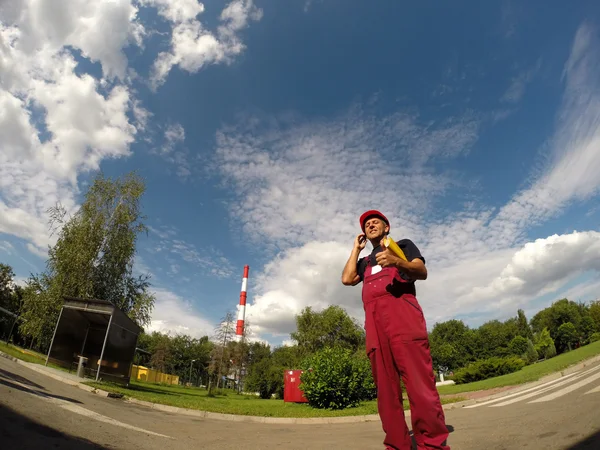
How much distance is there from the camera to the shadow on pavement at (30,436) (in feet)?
7.29

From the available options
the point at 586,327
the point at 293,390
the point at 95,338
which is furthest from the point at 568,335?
the point at 95,338

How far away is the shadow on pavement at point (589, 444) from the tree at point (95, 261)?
75.0 ft

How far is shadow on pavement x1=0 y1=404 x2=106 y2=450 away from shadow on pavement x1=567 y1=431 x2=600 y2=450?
12.4 ft

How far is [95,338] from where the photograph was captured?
18.2 meters

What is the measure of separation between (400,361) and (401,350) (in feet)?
0.26

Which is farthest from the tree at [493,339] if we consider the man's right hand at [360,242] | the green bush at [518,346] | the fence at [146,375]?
the man's right hand at [360,242]

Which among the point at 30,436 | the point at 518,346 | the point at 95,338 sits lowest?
the point at 30,436

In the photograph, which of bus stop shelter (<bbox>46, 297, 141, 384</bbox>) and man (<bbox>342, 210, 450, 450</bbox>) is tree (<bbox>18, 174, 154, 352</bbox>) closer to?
bus stop shelter (<bbox>46, 297, 141, 384</bbox>)

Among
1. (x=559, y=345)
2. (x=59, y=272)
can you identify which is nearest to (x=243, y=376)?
(x=59, y=272)

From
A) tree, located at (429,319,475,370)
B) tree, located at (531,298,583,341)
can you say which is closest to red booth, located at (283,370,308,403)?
tree, located at (429,319,475,370)

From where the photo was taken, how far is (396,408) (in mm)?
2453

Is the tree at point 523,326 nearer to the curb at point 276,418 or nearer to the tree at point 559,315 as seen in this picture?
the tree at point 559,315

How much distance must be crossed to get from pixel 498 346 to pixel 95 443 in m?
76.3

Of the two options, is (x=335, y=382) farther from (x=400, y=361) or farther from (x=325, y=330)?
(x=325, y=330)
